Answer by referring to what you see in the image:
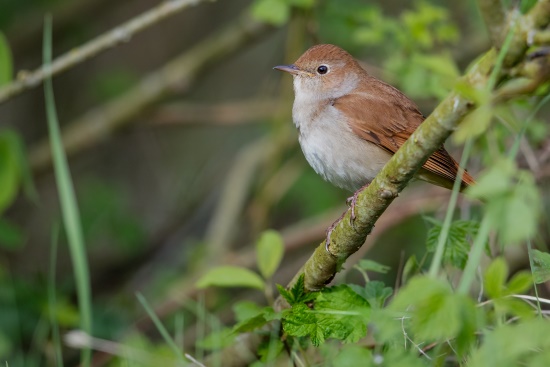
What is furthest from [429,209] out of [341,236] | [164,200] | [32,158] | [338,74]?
[164,200]

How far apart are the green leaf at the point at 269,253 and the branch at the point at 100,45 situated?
1.88m

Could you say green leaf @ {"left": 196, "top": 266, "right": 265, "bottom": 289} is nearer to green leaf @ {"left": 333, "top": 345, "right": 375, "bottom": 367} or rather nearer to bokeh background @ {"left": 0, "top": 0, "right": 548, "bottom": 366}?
green leaf @ {"left": 333, "top": 345, "right": 375, "bottom": 367}

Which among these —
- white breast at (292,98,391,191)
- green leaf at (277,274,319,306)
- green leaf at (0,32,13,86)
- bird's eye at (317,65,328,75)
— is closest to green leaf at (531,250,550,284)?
green leaf at (277,274,319,306)

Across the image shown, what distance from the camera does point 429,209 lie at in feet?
16.3

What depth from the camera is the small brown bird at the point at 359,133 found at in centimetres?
348

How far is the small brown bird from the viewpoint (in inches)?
137

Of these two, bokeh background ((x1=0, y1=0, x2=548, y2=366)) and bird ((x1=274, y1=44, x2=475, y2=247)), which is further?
bokeh background ((x1=0, y1=0, x2=548, y2=366))

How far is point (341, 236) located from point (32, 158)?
14.0 ft

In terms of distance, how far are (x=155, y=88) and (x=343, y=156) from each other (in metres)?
2.83

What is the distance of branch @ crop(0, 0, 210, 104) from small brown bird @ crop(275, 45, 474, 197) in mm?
1132

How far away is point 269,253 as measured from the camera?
302 cm

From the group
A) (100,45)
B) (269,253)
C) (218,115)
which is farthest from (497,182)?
(218,115)

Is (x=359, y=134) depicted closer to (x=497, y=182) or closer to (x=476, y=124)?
(x=476, y=124)

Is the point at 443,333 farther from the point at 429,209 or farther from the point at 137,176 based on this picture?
the point at 137,176
